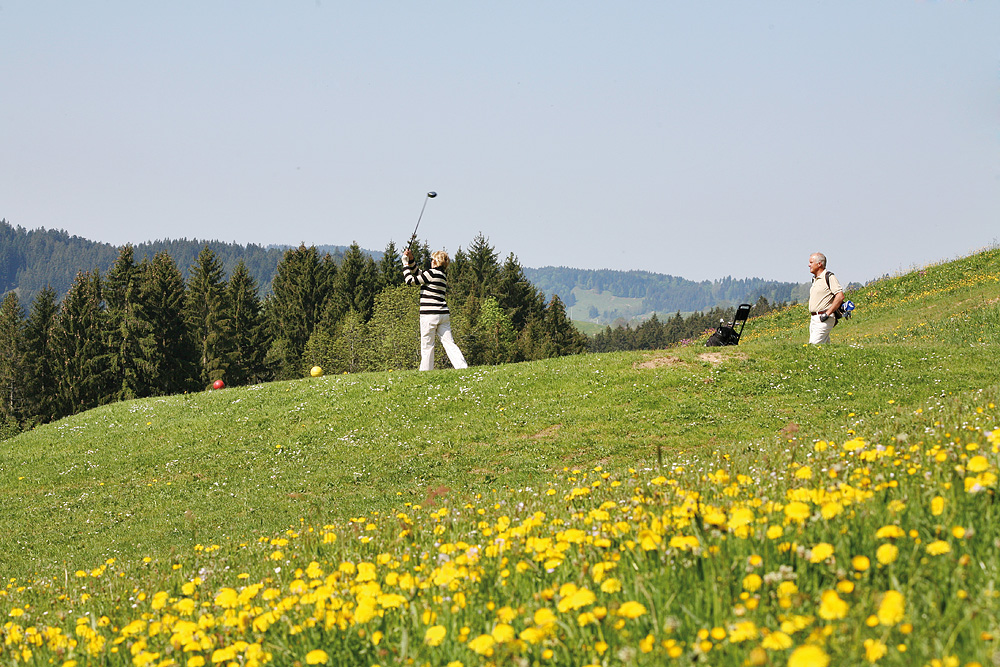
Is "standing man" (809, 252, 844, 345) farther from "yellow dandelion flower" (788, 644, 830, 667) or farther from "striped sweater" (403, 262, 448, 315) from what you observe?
"yellow dandelion flower" (788, 644, 830, 667)

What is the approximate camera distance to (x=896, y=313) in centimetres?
3531

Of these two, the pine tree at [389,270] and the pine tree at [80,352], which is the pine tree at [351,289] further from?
the pine tree at [80,352]

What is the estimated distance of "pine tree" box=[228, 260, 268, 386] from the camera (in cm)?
7594

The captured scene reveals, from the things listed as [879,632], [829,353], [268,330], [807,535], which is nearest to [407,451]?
[829,353]

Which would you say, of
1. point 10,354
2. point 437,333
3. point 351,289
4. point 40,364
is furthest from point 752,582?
point 10,354

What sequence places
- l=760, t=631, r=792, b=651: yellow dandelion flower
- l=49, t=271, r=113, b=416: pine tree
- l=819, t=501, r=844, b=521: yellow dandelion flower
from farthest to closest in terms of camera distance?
l=49, t=271, r=113, b=416: pine tree, l=819, t=501, r=844, b=521: yellow dandelion flower, l=760, t=631, r=792, b=651: yellow dandelion flower

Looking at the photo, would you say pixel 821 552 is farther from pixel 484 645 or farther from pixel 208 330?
pixel 208 330

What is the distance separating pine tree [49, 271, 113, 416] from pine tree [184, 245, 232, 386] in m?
8.17

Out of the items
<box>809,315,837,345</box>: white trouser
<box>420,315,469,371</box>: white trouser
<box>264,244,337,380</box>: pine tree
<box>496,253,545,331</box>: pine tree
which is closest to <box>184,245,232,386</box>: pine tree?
<box>264,244,337,380</box>: pine tree

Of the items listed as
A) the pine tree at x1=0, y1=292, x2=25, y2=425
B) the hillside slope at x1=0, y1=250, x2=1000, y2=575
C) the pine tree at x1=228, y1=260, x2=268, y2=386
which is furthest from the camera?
the pine tree at x1=228, y1=260, x2=268, y2=386

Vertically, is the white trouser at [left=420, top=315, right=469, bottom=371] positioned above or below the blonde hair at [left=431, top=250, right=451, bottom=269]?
below

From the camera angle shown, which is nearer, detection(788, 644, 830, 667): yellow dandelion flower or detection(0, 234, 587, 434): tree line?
detection(788, 644, 830, 667): yellow dandelion flower

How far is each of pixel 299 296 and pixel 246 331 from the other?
8955 mm

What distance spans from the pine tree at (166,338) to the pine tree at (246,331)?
5.43 m
